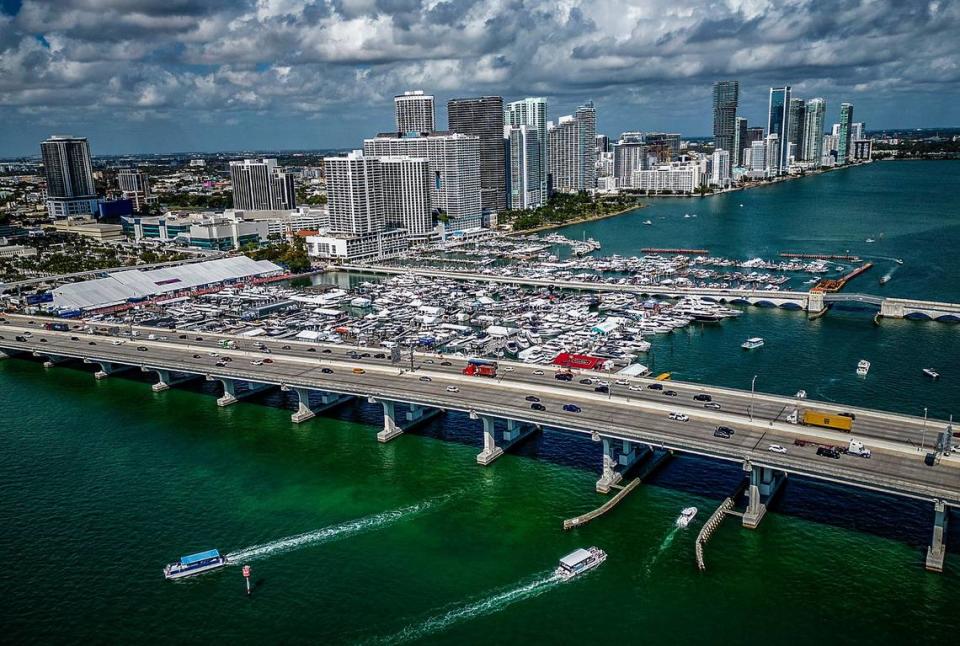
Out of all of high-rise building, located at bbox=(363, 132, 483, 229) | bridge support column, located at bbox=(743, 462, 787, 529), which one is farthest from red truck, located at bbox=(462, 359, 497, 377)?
high-rise building, located at bbox=(363, 132, 483, 229)

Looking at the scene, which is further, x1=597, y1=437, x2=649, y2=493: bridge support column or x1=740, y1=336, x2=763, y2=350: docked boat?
x1=740, y1=336, x2=763, y2=350: docked boat

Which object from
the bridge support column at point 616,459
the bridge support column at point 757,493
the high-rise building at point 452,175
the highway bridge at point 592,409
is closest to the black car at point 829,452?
the highway bridge at point 592,409

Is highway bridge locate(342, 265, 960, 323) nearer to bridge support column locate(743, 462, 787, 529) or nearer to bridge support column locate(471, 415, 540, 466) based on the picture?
bridge support column locate(471, 415, 540, 466)

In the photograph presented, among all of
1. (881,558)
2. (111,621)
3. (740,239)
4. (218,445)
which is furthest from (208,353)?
(740,239)

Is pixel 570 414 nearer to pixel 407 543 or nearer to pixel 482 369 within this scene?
pixel 482 369

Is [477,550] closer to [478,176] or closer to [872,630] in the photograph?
[872,630]

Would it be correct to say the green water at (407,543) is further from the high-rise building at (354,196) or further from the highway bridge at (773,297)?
the high-rise building at (354,196)
